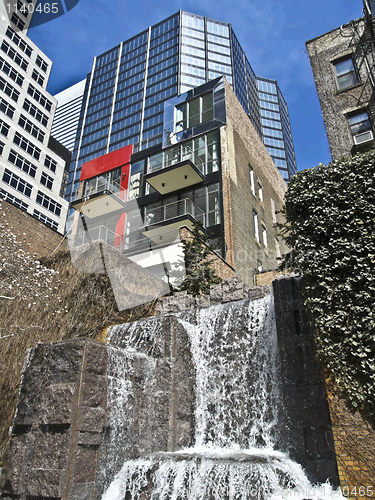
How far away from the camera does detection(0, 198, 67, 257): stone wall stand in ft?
53.6

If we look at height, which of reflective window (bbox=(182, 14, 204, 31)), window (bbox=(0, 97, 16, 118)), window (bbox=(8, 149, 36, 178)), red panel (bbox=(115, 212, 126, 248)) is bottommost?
red panel (bbox=(115, 212, 126, 248))

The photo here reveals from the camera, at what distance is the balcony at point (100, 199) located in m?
27.4

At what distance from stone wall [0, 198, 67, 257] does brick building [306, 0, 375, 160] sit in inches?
548

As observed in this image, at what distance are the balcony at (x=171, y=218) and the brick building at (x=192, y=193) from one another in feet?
0.19

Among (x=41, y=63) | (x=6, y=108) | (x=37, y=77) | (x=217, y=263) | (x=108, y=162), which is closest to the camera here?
(x=217, y=263)

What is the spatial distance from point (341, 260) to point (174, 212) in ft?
53.3

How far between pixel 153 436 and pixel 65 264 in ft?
23.9

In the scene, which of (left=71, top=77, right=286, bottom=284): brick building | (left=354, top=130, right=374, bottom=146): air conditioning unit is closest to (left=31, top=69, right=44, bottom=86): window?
(left=71, top=77, right=286, bottom=284): brick building

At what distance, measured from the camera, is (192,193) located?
2403cm

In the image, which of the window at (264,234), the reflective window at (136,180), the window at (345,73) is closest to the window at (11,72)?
the reflective window at (136,180)

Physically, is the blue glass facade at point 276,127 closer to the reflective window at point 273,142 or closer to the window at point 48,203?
the reflective window at point 273,142

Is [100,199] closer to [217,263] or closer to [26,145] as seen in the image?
[217,263]

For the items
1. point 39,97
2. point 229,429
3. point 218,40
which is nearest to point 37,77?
point 39,97

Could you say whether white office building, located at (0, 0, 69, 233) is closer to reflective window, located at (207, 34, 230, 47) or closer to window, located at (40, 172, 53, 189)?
window, located at (40, 172, 53, 189)
